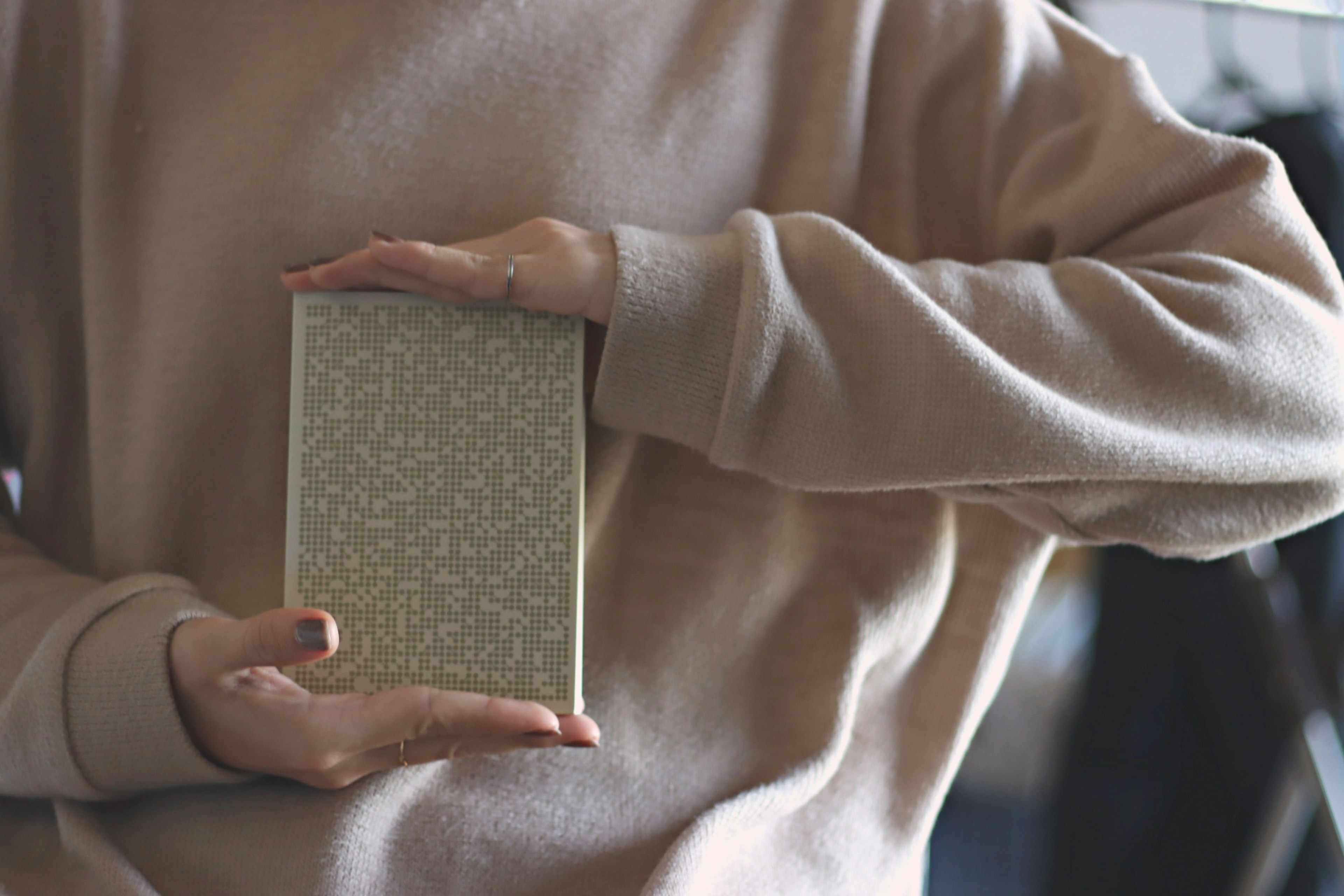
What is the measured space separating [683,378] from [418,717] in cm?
25

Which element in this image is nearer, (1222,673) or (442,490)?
(442,490)

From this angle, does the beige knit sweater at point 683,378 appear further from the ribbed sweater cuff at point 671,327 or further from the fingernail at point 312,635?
the fingernail at point 312,635

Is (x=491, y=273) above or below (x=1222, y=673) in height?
above

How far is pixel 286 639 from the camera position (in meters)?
0.48

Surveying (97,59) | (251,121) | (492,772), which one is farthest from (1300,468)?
(97,59)

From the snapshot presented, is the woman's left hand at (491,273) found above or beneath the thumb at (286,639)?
above

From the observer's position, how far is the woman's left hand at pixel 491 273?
514mm

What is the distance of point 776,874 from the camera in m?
0.67

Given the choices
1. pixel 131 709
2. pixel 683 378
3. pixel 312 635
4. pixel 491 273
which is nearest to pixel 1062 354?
pixel 683 378

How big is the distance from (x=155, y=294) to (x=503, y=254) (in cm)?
27

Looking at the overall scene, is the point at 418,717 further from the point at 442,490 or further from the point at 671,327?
the point at 671,327

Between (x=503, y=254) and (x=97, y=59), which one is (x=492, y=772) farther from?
(x=97, y=59)

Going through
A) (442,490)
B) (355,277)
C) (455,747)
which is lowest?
(455,747)

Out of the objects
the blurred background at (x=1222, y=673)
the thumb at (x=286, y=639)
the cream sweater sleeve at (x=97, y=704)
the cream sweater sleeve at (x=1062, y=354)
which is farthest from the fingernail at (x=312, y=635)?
the blurred background at (x=1222, y=673)
